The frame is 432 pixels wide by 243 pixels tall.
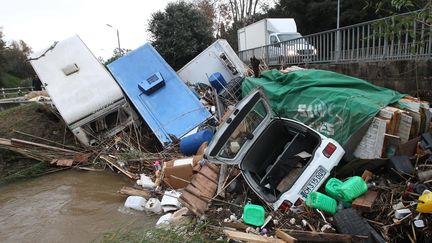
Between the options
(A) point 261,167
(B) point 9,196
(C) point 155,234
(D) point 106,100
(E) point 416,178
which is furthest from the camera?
(D) point 106,100

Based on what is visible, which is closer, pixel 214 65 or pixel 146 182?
pixel 146 182

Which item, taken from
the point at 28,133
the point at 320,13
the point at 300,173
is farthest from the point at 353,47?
the point at 320,13

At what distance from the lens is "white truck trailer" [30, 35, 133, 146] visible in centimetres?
805

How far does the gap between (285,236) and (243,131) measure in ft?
5.70

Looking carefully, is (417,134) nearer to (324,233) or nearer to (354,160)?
(354,160)

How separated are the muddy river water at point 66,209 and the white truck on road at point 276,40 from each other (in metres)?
6.79

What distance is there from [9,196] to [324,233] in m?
6.42

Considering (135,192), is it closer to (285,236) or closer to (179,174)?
(179,174)

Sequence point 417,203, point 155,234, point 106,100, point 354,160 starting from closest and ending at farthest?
1. point 417,203
2. point 155,234
3. point 354,160
4. point 106,100

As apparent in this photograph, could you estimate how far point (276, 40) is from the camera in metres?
16.3

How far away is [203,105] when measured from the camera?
8555 mm

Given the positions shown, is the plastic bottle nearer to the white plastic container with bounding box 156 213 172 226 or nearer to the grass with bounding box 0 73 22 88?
the white plastic container with bounding box 156 213 172 226

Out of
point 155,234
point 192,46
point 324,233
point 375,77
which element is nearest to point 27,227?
point 155,234

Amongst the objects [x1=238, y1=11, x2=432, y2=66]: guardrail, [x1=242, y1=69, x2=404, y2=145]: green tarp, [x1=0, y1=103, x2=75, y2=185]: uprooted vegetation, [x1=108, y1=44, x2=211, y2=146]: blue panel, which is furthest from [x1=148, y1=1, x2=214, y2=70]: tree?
[x1=242, y1=69, x2=404, y2=145]: green tarp
